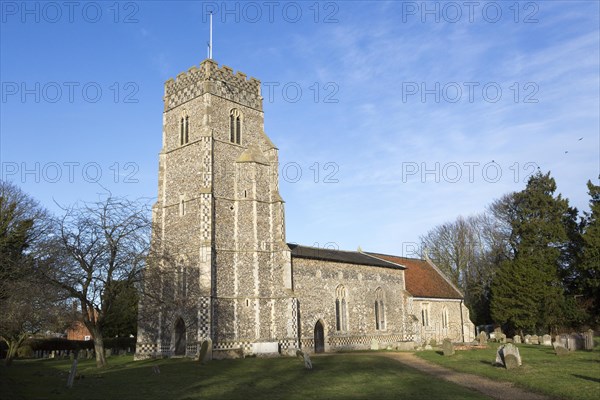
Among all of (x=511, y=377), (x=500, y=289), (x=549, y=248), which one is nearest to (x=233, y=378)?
(x=511, y=377)

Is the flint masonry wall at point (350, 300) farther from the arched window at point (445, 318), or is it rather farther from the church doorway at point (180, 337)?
the church doorway at point (180, 337)

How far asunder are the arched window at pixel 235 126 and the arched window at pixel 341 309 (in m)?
11.9

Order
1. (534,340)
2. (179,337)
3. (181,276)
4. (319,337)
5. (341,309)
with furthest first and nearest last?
(534,340) → (341,309) → (319,337) → (181,276) → (179,337)

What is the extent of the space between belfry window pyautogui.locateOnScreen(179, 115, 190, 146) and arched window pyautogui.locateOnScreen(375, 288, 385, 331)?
17068mm

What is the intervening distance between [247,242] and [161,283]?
5314 mm

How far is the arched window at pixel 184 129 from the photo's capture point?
31.1m

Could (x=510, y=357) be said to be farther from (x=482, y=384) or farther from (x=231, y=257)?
(x=231, y=257)

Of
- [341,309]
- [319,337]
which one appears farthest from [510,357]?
[341,309]

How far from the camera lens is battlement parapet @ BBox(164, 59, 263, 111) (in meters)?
Answer: 30.7

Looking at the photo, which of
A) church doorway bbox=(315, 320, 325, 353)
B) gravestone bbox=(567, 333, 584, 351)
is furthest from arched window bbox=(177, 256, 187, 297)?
gravestone bbox=(567, 333, 584, 351)

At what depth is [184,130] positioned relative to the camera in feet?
103

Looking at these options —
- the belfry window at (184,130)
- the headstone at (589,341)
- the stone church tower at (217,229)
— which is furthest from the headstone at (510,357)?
the belfry window at (184,130)

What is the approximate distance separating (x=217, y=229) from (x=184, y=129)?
7.31 m

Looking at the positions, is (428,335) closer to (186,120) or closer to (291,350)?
(291,350)
